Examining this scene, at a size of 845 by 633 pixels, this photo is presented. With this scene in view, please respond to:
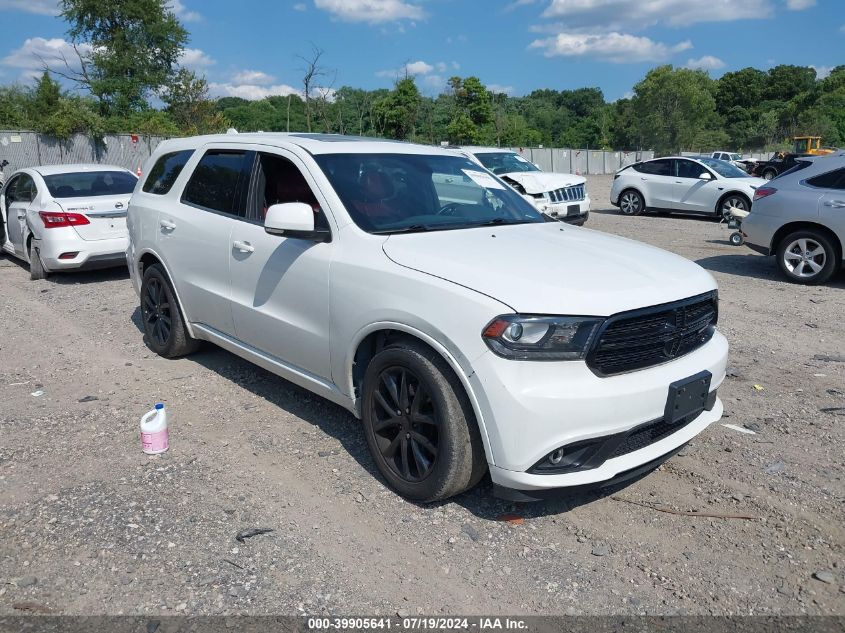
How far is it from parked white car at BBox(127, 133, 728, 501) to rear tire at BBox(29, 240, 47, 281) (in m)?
5.81

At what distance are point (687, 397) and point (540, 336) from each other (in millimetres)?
877

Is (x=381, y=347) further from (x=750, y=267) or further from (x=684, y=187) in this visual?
(x=684, y=187)

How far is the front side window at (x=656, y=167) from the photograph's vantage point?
57.6ft

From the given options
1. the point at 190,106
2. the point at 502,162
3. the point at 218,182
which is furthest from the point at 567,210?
the point at 190,106

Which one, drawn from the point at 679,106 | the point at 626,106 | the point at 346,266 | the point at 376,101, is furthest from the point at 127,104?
the point at 626,106

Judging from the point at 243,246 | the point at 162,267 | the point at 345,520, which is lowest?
the point at 345,520

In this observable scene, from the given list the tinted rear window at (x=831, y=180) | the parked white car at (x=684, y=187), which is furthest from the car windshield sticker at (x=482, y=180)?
the parked white car at (x=684, y=187)

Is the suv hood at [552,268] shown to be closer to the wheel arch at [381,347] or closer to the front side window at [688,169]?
the wheel arch at [381,347]

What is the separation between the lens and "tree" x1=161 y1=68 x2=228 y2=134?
3393 cm

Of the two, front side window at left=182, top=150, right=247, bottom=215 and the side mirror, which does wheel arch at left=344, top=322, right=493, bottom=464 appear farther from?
front side window at left=182, top=150, right=247, bottom=215

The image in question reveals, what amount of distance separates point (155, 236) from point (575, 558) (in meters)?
4.22

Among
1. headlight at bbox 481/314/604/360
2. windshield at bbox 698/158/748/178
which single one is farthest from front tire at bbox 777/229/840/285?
windshield at bbox 698/158/748/178

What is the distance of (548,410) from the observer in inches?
117

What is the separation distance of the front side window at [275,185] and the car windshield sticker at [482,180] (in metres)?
1.18
